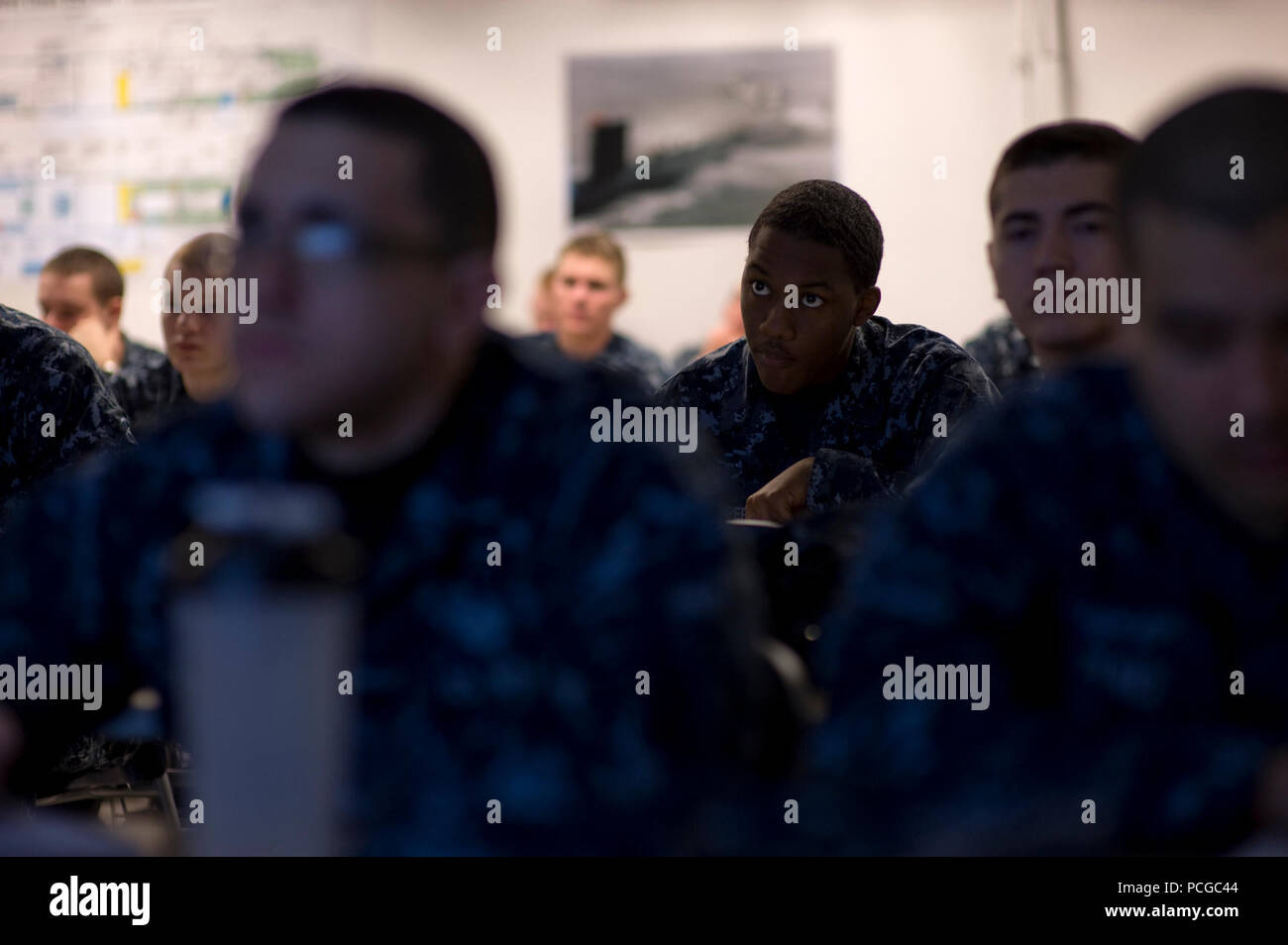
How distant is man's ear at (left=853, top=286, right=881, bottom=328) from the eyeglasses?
1.31m

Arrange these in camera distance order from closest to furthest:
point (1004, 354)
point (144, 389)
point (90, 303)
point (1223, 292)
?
point (1223, 292), point (1004, 354), point (144, 389), point (90, 303)

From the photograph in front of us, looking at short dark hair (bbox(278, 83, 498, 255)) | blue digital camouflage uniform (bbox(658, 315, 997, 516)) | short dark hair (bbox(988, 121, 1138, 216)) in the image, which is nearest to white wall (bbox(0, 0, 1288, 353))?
blue digital camouflage uniform (bbox(658, 315, 997, 516))

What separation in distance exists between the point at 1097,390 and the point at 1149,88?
5133mm

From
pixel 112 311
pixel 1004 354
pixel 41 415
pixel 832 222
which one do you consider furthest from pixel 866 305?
pixel 112 311

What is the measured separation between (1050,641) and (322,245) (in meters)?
0.57

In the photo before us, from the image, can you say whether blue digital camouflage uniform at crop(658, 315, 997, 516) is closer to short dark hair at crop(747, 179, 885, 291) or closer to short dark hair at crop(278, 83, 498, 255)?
short dark hair at crop(747, 179, 885, 291)

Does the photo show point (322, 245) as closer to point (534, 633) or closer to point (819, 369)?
point (534, 633)

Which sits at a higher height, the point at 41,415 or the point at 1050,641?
the point at 41,415

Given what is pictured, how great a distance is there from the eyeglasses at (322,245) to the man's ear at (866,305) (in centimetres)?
131

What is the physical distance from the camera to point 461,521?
0.94m

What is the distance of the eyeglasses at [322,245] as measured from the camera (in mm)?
913

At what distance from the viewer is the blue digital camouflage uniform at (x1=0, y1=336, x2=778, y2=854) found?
85 cm

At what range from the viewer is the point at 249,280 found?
92cm
